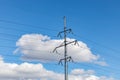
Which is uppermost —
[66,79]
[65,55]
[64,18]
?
[64,18]

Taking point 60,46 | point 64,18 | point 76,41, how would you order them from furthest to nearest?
point 64,18 → point 60,46 → point 76,41

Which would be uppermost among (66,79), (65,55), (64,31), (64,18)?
(64,18)

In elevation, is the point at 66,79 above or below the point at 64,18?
below

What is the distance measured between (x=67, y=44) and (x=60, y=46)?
2.26 m

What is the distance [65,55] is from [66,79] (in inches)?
230

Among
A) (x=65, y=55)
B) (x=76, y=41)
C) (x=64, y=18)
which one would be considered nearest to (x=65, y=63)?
(x=65, y=55)

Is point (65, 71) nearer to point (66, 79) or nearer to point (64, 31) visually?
point (66, 79)

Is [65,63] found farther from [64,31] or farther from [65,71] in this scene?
[64,31]

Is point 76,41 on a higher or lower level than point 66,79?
higher

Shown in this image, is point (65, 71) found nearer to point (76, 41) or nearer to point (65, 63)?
point (65, 63)

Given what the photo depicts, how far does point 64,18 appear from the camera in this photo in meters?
83.6

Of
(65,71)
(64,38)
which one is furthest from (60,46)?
(65,71)

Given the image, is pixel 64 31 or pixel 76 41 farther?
pixel 64 31

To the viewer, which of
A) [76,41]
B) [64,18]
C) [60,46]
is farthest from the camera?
[64,18]
